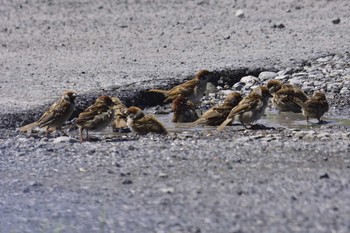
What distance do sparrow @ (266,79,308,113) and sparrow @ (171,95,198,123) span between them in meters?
1.29

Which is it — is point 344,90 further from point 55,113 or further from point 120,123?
point 55,113

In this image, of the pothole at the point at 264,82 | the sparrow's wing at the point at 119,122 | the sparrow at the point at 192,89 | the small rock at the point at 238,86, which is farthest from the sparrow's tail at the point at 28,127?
the small rock at the point at 238,86

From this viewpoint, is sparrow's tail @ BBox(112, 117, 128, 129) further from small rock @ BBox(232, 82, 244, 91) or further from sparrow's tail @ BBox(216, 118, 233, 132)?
small rock @ BBox(232, 82, 244, 91)

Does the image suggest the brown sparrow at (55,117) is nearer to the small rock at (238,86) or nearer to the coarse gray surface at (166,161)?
the coarse gray surface at (166,161)

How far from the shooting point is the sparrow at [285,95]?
48.0 feet

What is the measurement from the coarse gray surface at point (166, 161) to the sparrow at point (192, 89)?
0.72 meters

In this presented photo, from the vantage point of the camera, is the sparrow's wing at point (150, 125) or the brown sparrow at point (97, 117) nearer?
the brown sparrow at point (97, 117)

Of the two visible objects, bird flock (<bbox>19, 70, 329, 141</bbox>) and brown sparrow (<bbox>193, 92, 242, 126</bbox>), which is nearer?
bird flock (<bbox>19, 70, 329, 141</bbox>)

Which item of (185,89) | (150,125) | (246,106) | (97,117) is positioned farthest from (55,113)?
(185,89)

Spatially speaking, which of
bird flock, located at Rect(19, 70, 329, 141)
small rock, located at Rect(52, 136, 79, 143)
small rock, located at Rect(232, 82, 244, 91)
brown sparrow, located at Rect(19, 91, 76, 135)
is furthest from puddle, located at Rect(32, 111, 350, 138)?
small rock, located at Rect(232, 82, 244, 91)

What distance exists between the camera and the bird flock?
1274 centimetres

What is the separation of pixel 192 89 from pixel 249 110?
191 centimetres

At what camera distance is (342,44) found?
62.8 ft

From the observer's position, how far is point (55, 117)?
12.7 meters
